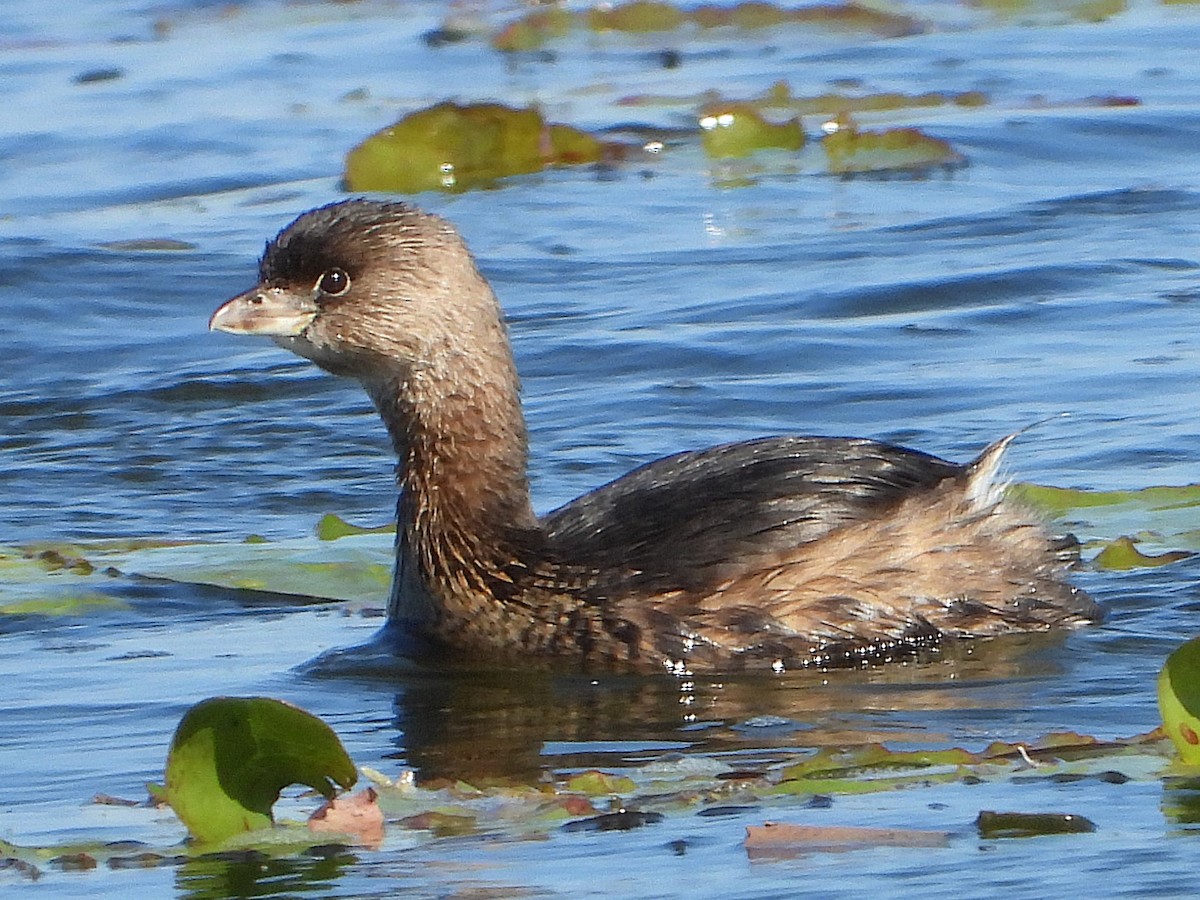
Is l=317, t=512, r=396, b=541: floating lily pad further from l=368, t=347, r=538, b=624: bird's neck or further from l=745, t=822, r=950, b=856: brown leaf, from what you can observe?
l=745, t=822, r=950, b=856: brown leaf

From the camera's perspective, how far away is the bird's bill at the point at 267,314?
25.5ft

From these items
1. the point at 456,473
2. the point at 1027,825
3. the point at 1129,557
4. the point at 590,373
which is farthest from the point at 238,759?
the point at 590,373

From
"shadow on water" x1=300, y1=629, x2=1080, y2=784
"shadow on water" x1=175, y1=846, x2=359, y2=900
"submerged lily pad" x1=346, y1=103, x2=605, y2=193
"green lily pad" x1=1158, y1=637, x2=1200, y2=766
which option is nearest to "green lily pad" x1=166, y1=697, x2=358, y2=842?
"shadow on water" x1=175, y1=846, x2=359, y2=900

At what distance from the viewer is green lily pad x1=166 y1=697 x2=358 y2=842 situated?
16.6ft

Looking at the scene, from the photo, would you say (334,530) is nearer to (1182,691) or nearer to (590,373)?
(590,373)

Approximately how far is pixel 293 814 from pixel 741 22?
15146 mm

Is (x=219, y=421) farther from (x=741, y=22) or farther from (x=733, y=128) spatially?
(x=741, y=22)

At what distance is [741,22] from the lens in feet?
65.7

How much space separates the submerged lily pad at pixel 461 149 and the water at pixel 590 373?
20cm

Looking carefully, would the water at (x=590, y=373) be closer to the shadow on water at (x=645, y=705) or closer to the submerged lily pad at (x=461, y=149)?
the shadow on water at (x=645, y=705)

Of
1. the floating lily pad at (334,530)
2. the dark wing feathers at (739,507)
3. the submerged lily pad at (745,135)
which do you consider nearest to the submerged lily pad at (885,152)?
the submerged lily pad at (745,135)

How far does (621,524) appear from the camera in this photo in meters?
7.48

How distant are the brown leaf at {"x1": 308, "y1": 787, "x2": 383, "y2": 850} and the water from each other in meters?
0.04

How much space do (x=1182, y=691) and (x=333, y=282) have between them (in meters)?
3.33
